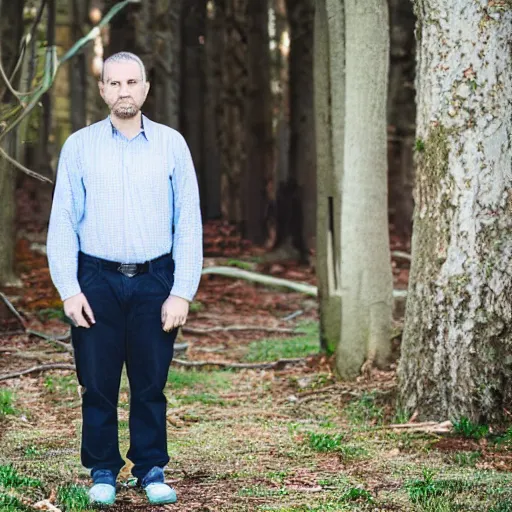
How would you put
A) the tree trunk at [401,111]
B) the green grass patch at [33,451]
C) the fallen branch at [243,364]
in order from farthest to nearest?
the tree trunk at [401,111], the fallen branch at [243,364], the green grass patch at [33,451]

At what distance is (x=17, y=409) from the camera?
763cm

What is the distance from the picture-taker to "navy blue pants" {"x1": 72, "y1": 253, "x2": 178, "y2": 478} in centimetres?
484

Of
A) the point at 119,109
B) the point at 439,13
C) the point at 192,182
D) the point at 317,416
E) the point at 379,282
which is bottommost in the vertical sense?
the point at 317,416

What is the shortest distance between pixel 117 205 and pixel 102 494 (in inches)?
53.9

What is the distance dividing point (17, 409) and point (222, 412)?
153cm

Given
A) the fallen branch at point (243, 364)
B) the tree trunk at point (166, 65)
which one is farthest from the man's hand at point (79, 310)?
the tree trunk at point (166, 65)

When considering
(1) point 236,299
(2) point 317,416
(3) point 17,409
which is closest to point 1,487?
(3) point 17,409

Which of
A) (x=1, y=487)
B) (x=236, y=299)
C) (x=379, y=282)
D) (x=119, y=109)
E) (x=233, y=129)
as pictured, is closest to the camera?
(x=119, y=109)

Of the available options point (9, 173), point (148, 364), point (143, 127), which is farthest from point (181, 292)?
point (9, 173)

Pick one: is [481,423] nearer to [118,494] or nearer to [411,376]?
[411,376]

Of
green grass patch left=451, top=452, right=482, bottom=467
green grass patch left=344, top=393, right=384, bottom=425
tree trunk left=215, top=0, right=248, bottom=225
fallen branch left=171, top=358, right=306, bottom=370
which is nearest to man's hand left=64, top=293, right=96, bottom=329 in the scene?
green grass patch left=451, top=452, right=482, bottom=467

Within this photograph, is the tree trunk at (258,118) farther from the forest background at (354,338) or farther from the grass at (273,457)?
the grass at (273,457)

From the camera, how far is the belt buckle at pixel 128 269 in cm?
482

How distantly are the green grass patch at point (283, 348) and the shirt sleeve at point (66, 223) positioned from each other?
18.3 feet
